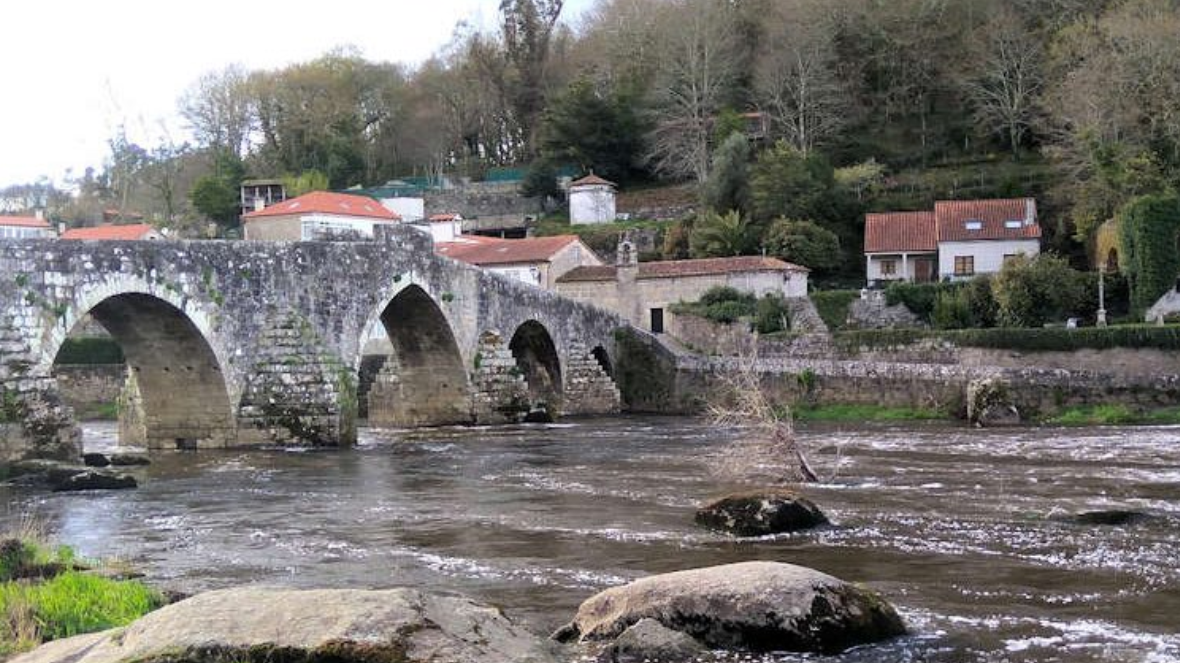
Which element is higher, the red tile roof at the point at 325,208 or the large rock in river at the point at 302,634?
the red tile roof at the point at 325,208

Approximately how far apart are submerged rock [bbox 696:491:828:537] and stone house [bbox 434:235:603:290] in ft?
103

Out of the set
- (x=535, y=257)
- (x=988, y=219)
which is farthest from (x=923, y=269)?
(x=535, y=257)

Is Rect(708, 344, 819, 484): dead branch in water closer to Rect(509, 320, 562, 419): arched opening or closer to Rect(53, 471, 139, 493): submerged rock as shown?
Rect(53, 471, 139, 493): submerged rock

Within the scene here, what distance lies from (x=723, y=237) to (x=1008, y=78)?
15846mm

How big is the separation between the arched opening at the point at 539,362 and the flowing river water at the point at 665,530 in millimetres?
12360

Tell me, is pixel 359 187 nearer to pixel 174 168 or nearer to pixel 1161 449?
pixel 174 168

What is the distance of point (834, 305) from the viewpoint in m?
42.5

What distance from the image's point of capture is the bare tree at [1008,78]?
173 ft

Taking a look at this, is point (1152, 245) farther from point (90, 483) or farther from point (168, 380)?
point (90, 483)

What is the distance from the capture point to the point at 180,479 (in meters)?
20.8

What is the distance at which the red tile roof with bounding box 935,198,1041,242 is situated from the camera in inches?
1773

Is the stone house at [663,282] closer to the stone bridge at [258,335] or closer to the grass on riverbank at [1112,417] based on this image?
the stone bridge at [258,335]

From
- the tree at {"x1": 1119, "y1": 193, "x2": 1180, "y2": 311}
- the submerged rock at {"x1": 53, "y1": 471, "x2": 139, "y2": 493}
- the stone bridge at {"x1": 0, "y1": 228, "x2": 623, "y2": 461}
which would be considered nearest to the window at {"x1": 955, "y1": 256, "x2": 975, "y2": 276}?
the tree at {"x1": 1119, "y1": 193, "x2": 1180, "y2": 311}

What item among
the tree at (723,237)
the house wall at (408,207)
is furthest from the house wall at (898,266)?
the house wall at (408,207)
